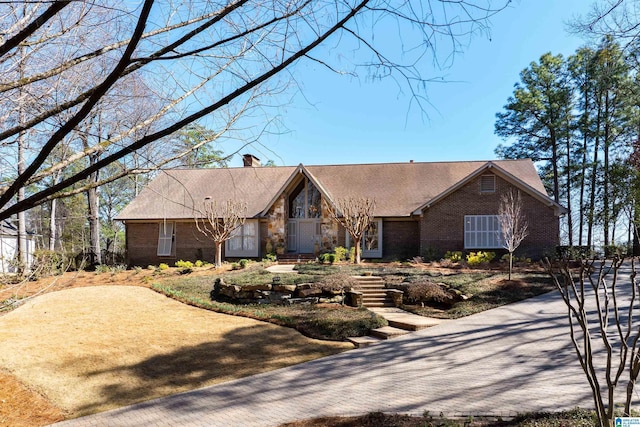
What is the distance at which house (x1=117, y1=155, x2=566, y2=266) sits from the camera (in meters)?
22.5

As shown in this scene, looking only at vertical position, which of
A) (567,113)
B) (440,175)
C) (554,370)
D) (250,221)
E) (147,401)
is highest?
(567,113)

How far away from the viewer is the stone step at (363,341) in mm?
10398

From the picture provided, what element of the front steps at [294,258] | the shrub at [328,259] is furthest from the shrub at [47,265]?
the front steps at [294,258]

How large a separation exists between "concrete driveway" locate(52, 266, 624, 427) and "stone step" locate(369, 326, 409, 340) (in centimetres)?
26

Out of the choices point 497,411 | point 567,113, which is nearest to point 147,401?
point 497,411

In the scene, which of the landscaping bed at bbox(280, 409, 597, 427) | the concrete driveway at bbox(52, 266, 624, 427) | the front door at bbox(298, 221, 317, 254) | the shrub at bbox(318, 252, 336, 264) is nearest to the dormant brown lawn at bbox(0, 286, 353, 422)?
the concrete driveway at bbox(52, 266, 624, 427)

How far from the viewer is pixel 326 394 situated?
7152 mm

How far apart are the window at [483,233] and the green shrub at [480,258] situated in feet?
3.41

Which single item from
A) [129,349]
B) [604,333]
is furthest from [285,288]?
[604,333]

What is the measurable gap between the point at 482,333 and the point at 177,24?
10099mm

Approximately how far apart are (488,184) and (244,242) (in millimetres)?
13451

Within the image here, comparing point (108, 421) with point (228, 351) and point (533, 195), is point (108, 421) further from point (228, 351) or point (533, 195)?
point (533, 195)

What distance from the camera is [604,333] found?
385cm

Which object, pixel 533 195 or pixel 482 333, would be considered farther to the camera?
pixel 533 195
